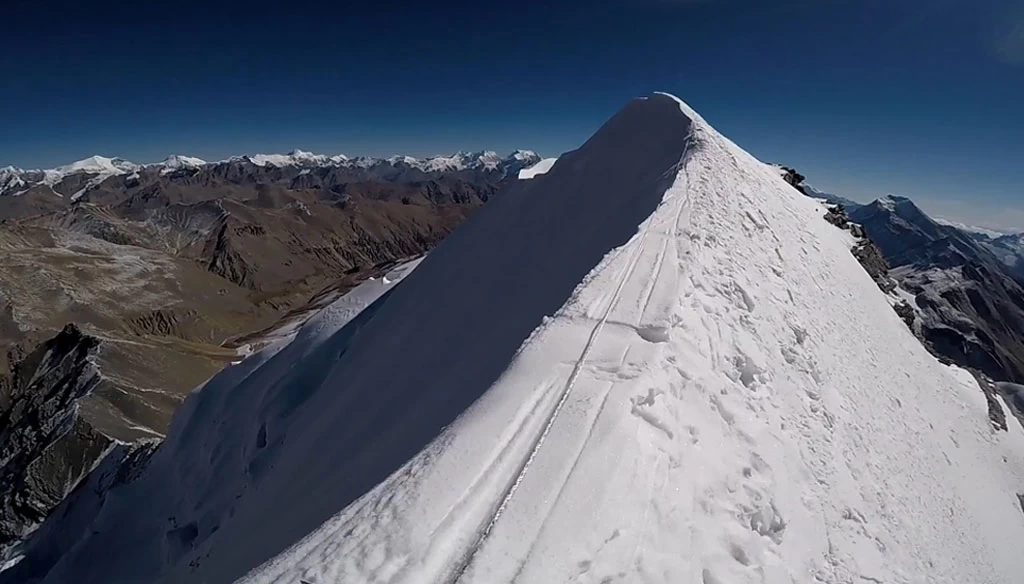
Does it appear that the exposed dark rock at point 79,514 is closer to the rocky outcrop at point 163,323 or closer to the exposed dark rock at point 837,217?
the exposed dark rock at point 837,217

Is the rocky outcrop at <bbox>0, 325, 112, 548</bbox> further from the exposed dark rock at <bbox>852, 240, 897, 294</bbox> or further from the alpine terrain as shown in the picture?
the exposed dark rock at <bbox>852, 240, 897, 294</bbox>

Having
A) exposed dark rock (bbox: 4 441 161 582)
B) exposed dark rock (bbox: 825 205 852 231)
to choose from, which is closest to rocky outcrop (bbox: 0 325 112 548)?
exposed dark rock (bbox: 4 441 161 582)

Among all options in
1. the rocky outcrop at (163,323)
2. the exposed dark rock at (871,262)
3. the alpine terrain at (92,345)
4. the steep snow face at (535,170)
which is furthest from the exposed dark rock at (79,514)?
the rocky outcrop at (163,323)

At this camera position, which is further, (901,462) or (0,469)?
(0,469)

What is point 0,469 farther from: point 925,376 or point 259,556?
point 925,376

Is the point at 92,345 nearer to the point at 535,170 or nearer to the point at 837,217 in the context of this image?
the point at 535,170

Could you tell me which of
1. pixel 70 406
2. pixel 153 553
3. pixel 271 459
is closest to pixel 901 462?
pixel 271 459
